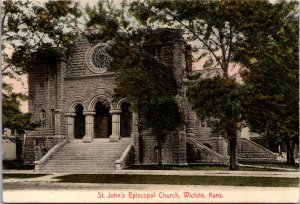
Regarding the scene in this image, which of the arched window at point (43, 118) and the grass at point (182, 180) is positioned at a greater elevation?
the arched window at point (43, 118)

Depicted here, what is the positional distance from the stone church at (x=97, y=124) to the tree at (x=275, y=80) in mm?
2002

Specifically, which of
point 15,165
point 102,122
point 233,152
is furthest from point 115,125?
point 233,152

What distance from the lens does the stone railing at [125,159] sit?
58.1 ft

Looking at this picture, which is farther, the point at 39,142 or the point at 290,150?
the point at 39,142

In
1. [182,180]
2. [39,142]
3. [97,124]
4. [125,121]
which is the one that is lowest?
[182,180]

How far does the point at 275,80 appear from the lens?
1472cm

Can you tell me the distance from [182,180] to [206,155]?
2541 mm

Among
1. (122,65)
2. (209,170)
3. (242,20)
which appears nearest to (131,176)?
(209,170)

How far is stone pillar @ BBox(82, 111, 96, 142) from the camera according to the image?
19672mm

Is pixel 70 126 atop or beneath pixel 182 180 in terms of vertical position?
atop

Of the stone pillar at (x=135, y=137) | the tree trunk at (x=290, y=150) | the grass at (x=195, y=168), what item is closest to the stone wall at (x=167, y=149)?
the stone pillar at (x=135, y=137)

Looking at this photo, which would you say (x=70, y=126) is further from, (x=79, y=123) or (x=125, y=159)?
(x=125, y=159)

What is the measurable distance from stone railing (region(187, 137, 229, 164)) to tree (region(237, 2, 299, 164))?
2.08 meters

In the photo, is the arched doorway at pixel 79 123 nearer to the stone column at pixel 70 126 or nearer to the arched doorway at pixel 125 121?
the stone column at pixel 70 126
